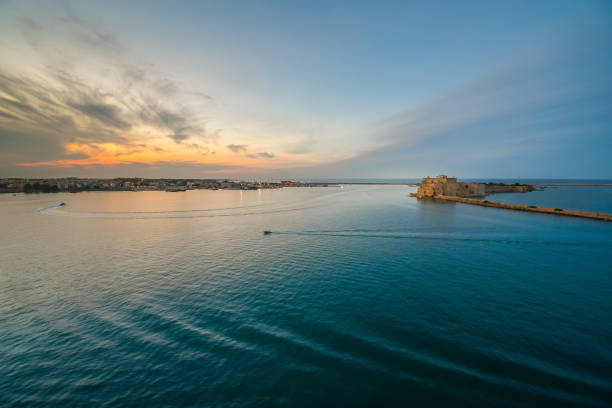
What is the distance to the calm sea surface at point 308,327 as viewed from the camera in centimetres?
875

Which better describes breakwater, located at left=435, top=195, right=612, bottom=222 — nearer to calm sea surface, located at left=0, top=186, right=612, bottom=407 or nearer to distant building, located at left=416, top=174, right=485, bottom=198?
distant building, located at left=416, top=174, right=485, bottom=198

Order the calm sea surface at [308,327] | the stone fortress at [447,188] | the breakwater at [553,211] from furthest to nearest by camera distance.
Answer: the stone fortress at [447,188]
the breakwater at [553,211]
the calm sea surface at [308,327]

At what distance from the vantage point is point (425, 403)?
8250 millimetres

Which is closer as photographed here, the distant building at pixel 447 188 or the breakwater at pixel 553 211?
the breakwater at pixel 553 211

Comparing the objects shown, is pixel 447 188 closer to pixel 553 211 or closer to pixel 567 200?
pixel 567 200

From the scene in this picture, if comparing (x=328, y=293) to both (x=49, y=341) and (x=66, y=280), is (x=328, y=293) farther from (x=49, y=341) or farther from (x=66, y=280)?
(x=66, y=280)

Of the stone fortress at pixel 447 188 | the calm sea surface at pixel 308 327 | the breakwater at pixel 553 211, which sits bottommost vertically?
the calm sea surface at pixel 308 327

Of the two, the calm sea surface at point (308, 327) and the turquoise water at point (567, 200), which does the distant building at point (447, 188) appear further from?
the calm sea surface at point (308, 327)

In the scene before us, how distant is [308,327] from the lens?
41.3 feet

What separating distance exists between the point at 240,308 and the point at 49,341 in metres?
9.44

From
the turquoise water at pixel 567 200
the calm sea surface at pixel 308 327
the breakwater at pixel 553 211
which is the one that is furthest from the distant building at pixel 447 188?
the calm sea surface at pixel 308 327

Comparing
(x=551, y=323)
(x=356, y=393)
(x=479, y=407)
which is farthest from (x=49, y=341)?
(x=551, y=323)

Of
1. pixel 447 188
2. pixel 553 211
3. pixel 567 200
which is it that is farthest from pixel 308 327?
pixel 567 200

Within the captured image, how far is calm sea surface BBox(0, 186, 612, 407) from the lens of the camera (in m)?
8.75
